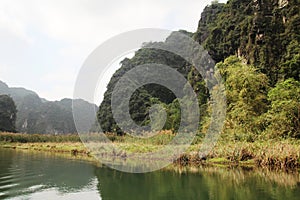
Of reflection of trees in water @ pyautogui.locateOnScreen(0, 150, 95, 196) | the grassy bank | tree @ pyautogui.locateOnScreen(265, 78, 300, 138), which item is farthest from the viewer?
tree @ pyautogui.locateOnScreen(265, 78, 300, 138)

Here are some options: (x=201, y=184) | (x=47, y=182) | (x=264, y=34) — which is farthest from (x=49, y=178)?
(x=264, y=34)

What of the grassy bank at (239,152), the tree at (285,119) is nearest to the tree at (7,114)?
the grassy bank at (239,152)

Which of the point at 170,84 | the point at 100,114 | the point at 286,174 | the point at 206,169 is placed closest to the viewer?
the point at 286,174

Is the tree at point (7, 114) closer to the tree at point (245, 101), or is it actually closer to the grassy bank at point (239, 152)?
the grassy bank at point (239, 152)

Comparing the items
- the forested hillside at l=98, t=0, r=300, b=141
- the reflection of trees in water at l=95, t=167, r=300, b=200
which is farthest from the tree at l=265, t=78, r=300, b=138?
the reflection of trees in water at l=95, t=167, r=300, b=200

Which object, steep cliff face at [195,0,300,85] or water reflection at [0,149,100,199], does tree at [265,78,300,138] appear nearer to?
steep cliff face at [195,0,300,85]

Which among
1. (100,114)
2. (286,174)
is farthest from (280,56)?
(100,114)

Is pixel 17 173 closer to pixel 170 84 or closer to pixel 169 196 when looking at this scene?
pixel 169 196

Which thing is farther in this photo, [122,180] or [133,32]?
[133,32]

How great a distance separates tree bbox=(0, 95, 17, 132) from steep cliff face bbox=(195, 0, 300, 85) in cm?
3515

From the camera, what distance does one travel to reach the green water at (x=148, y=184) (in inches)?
324

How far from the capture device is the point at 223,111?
837 inches

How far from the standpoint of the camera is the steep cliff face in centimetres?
2603

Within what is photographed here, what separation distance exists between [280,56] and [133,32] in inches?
688
